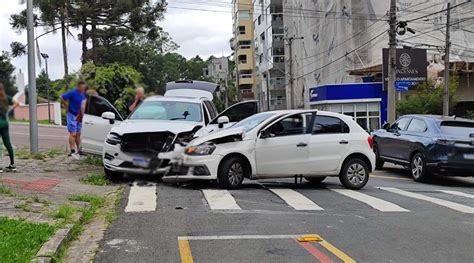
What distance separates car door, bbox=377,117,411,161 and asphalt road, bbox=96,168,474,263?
3.68 meters

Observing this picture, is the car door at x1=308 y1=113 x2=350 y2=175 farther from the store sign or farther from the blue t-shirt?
the store sign

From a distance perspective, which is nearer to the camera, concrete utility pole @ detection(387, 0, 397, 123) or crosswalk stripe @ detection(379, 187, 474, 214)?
crosswalk stripe @ detection(379, 187, 474, 214)

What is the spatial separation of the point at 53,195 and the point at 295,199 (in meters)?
4.48

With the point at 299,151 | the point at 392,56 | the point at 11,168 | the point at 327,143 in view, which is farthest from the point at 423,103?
the point at 11,168

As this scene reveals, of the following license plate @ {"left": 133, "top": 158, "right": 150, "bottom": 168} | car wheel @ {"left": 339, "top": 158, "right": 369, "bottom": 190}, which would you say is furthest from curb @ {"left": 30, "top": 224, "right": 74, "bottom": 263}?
car wheel @ {"left": 339, "top": 158, "right": 369, "bottom": 190}

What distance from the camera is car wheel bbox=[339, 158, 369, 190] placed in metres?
12.4

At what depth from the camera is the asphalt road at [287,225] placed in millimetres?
6941

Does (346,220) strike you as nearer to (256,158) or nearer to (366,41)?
(256,158)

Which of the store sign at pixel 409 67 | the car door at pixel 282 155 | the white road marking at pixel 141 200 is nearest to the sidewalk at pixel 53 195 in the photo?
the white road marking at pixel 141 200

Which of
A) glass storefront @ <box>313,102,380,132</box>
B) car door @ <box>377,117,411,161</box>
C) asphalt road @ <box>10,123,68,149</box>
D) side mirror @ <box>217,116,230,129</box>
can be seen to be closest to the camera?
asphalt road @ <box>10,123,68,149</box>

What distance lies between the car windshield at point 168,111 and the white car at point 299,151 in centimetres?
639

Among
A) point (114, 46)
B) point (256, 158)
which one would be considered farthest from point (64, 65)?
point (256, 158)

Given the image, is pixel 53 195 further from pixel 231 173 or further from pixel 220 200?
pixel 231 173

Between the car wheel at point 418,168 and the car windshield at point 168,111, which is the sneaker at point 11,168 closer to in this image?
the car windshield at point 168,111
